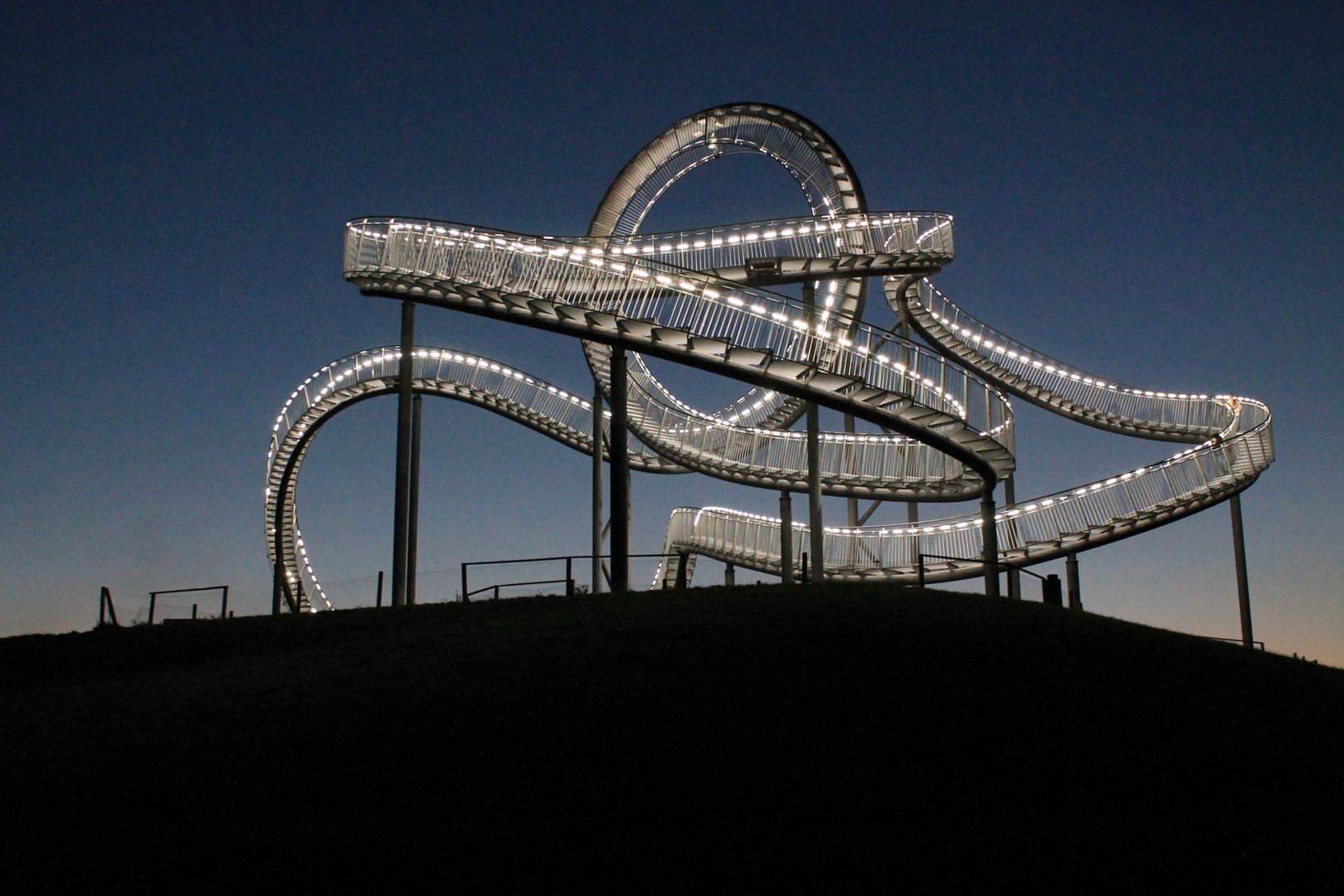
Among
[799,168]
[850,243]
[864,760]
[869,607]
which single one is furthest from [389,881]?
[799,168]

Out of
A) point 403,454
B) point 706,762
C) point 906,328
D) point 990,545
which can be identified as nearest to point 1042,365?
point 906,328

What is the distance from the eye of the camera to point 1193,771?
1353cm

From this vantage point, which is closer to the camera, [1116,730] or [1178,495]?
[1116,730]

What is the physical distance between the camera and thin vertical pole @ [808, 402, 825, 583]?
3002 cm

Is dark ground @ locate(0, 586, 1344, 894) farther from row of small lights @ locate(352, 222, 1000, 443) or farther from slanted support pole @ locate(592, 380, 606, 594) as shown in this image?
slanted support pole @ locate(592, 380, 606, 594)

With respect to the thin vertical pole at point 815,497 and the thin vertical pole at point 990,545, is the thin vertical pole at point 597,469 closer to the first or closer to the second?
the thin vertical pole at point 815,497

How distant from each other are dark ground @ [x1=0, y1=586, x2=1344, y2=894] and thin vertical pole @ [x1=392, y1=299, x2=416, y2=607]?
23.7ft

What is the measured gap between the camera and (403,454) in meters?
29.2

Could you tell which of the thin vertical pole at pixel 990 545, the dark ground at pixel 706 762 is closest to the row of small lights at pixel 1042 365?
the thin vertical pole at pixel 990 545

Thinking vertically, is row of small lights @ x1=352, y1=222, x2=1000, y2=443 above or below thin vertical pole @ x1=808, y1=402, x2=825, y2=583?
above

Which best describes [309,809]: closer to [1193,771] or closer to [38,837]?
[38,837]

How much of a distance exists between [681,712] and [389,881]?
15.9ft

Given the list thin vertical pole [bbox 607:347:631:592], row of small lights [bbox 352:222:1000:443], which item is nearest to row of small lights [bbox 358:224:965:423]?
row of small lights [bbox 352:222:1000:443]

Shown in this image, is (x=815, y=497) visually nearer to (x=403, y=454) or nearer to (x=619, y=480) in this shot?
(x=619, y=480)
